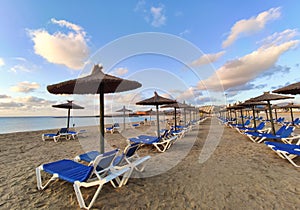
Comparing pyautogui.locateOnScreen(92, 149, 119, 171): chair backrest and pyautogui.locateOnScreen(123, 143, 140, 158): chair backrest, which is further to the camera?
pyautogui.locateOnScreen(123, 143, 140, 158): chair backrest

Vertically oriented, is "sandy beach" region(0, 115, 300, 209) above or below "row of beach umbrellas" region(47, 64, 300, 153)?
below

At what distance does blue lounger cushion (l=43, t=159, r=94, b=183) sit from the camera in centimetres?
212

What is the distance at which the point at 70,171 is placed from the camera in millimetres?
2488

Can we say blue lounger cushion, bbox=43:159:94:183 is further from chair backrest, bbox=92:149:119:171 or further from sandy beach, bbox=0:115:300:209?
sandy beach, bbox=0:115:300:209

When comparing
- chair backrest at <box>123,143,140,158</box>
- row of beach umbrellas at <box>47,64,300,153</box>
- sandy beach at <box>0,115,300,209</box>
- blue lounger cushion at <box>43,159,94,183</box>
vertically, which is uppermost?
row of beach umbrellas at <box>47,64,300,153</box>

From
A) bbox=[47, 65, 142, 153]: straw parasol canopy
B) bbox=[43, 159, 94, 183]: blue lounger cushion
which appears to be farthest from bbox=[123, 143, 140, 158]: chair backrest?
bbox=[43, 159, 94, 183]: blue lounger cushion

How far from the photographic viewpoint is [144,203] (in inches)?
83.6

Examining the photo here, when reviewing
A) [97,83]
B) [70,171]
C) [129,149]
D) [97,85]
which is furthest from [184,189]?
[97,85]

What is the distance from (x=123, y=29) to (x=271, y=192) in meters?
9.74

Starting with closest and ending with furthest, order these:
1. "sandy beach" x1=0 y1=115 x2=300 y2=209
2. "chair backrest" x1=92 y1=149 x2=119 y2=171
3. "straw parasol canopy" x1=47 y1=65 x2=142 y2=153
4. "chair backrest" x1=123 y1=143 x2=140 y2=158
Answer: "sandy beach" x1=0 y1=115 x2=300 y2=209, "chair backrest" x1=92 y1=149 x2=119 y2=171, "straw parasol canopy" x1=47 y1=65 x2=142 y2=153, "chair backrest" x1=123 y1=143 x2=140 y2=158

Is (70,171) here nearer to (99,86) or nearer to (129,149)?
(129,149)

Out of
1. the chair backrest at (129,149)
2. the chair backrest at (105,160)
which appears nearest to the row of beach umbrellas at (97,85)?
the chair backrest at (129,149)

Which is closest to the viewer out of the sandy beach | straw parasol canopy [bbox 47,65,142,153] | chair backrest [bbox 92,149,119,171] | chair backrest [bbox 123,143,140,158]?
the sandy beach

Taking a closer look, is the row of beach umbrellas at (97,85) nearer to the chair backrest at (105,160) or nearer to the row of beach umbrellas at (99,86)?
the row of beach umbrellas at (99,86)
